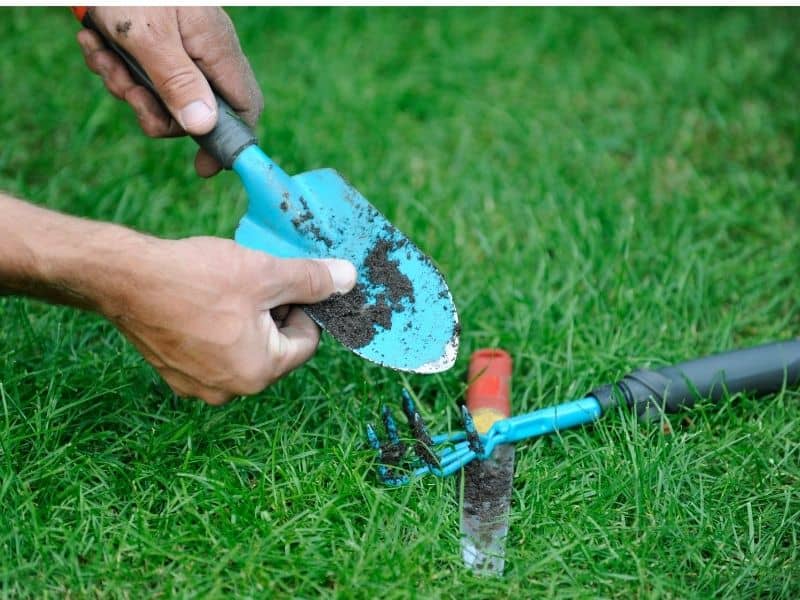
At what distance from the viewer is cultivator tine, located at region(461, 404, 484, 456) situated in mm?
2201

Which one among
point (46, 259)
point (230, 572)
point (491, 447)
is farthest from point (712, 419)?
point (46, 259)

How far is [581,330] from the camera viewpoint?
270 centimetres

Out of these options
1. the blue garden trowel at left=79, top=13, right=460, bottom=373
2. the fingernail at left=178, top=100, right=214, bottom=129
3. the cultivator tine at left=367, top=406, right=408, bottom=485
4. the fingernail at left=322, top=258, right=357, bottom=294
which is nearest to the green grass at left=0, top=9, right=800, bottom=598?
the cultivator tine at left=367, top=406, right=408, bottom=485

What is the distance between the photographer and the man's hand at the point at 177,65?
231 centimetres

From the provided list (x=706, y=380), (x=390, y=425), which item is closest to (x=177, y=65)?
(x=390, y=425)

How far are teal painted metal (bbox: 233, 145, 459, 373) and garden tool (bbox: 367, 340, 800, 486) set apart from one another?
7.7 inches

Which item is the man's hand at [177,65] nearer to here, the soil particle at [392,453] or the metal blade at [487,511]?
the soil particle at [392,453]

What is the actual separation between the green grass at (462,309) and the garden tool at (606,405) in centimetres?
6

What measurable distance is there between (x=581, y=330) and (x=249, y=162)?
3.54 ft

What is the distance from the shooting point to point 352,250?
2.29 meters

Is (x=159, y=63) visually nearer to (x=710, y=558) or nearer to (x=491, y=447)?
(x=491, y=447)

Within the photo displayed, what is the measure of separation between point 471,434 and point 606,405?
390mm

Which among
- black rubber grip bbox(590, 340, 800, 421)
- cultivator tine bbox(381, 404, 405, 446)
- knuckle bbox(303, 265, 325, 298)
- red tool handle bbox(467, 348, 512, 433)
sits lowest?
black rubber grip bbox(590, 340, 800, 421)

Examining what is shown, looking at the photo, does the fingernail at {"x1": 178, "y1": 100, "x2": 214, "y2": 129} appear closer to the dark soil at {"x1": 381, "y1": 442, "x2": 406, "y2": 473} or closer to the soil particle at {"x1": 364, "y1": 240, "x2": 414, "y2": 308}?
the soil particle at {"x1": 364, "y1": 240, "x2": 414, "y2": 308}
